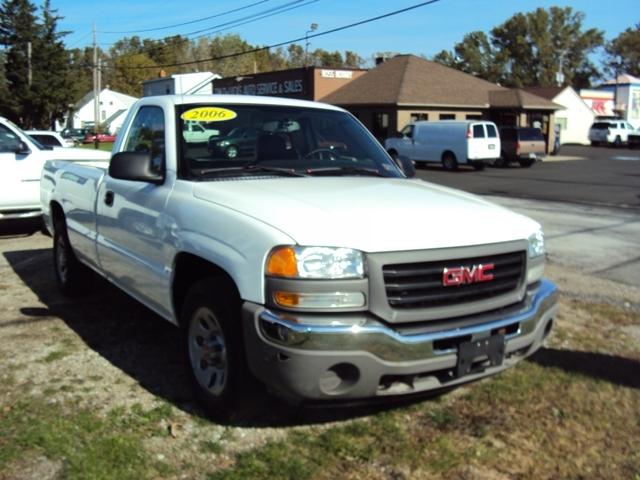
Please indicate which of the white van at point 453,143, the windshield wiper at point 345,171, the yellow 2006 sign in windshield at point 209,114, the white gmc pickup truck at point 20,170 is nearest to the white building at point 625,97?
the white van at point 453,143

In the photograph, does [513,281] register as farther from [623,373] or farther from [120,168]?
[120,168]

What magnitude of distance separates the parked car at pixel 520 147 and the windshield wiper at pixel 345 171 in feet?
87.7

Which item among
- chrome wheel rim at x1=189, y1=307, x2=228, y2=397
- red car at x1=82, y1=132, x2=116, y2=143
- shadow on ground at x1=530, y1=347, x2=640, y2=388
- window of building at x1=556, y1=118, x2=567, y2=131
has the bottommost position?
shadow on ground at x1=530, y1=347, x2=640, y2=388

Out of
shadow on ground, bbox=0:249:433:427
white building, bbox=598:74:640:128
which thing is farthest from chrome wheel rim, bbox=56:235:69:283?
white building, bbox=598:74:640:128

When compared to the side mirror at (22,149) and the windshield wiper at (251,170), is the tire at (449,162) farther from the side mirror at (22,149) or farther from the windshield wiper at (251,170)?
the windshield wiper at (251,170)

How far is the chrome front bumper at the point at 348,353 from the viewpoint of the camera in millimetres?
3117

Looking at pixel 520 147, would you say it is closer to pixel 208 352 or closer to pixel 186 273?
pixel 186 273

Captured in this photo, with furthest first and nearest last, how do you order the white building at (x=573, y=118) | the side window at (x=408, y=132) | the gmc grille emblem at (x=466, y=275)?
the white building at (x=573, y=118) → the side window at (x=408, y=132) → the gmc grille emblem at (x=466, y=275)

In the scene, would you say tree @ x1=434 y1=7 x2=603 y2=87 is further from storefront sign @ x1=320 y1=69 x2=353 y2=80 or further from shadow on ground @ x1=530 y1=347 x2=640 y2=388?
shadow on ground @ x1=530 y1=347 x2=640 y2=388

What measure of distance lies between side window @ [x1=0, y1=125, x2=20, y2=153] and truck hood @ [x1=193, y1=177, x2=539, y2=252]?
271 inches

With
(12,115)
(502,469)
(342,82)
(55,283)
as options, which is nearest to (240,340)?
(502,469)

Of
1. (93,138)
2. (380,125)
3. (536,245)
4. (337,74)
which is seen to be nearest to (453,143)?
(380,125)

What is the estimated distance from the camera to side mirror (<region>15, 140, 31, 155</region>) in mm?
9672

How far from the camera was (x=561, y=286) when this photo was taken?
725 centimetres
